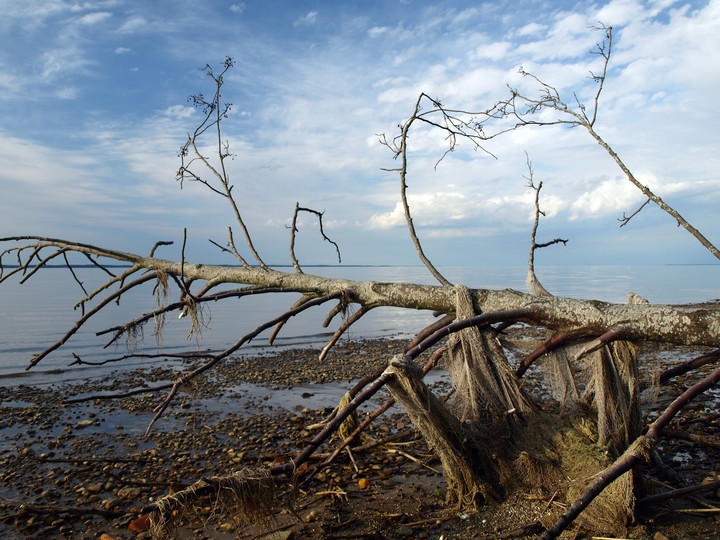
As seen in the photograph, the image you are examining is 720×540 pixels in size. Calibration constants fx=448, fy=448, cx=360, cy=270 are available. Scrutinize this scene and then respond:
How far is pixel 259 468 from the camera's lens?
105 inches

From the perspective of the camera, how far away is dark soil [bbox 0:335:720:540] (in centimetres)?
362

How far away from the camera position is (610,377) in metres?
3.71

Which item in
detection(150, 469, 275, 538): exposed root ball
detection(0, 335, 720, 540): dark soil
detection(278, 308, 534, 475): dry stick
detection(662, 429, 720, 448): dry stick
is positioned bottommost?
detection(0, 335, 720, 540): dark soil

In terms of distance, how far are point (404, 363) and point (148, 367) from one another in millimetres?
13403

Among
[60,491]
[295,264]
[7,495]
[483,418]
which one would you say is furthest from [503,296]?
[7,495]

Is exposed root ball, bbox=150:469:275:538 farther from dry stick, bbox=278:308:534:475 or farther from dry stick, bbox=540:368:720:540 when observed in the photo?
dry stick, bbox=540:368:720:540

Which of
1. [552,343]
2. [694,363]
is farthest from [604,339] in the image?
[694,363]

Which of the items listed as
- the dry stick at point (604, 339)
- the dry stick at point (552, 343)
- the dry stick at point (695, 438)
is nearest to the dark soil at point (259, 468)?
the dry stick at point (695, 438)

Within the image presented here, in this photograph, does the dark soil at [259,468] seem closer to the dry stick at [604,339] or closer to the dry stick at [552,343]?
the dry stick at [552,343]

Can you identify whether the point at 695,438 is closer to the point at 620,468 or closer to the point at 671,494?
the point at 671,494

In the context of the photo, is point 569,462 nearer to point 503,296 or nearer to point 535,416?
point 535,416

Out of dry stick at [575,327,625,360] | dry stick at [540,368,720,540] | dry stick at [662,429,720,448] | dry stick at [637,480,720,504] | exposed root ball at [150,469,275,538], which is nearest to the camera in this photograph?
dry stick at [540,368,720,540]

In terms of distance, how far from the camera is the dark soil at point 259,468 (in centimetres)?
362

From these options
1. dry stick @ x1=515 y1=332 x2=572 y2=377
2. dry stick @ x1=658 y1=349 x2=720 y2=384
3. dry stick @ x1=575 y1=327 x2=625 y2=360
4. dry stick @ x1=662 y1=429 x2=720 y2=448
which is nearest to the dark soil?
dry stick @ x1=662 y1=429 x2=720 y2=448
